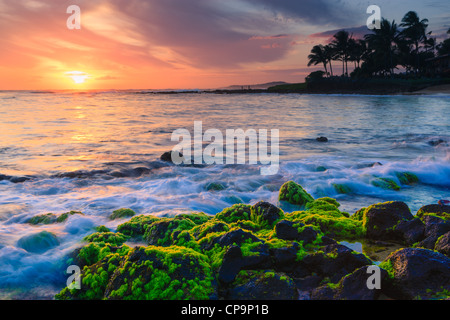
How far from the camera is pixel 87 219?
5.10 metres

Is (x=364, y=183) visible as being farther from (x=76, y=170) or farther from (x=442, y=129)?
(x=442, y=129)

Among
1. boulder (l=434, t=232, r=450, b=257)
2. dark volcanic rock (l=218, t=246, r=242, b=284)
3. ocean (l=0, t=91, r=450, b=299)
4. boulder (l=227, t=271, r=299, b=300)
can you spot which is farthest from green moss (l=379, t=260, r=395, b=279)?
ocean (l=0, t=91, r=450, b=299)

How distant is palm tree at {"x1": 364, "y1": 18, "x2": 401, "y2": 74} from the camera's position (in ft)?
191

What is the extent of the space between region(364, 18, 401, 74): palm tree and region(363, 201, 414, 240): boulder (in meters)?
64.5

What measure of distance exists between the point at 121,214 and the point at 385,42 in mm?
66213

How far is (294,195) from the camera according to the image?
594 centimetres

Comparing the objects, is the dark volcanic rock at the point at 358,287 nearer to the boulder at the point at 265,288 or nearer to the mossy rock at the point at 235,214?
the boulder at the point at 265,288

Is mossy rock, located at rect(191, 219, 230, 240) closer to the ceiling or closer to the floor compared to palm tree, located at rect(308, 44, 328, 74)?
closer to the floor

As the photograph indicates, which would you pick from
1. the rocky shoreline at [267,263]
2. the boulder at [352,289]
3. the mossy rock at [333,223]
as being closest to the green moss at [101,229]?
the rocky shoreline at [267,263]

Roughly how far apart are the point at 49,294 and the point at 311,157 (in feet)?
29.6

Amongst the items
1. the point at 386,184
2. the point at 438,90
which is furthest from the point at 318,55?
the point at 386,184

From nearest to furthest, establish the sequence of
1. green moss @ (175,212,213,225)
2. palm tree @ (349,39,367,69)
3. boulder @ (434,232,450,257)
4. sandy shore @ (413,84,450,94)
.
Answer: boulder @ (434,232,450,257), green moss @ (175,212,213,225), sandy shore @ (413,84,450,94), palm tree @ (349,39,367,69)

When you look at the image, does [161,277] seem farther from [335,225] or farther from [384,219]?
[384,219]

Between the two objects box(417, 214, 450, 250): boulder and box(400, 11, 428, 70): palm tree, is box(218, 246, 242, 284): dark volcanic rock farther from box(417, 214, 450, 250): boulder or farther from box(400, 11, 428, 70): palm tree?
box(400, 11, 428, 70): palm tree
